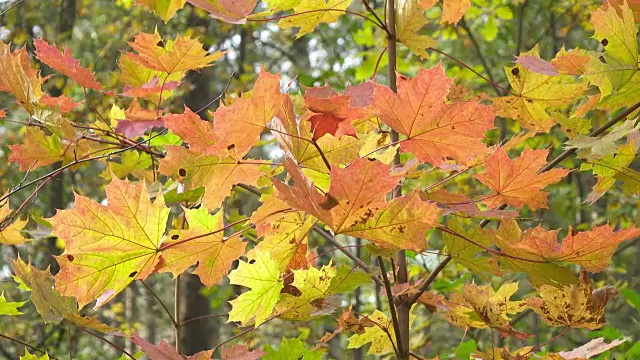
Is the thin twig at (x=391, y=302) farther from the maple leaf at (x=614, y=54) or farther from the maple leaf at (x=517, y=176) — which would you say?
the maple leaf at (x=614, y=54)

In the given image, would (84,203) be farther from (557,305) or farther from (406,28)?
(557,305)

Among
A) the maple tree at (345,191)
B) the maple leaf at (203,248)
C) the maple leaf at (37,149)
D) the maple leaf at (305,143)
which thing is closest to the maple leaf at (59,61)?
the maple tree at (345,191)

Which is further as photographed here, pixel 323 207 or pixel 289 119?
pixel 289 119

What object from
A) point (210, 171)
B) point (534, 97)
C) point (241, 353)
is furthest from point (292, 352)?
point (534, 97)

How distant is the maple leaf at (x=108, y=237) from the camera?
0.90 m

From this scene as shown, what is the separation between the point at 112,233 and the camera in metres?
0.91

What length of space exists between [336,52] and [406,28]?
17.0 ft

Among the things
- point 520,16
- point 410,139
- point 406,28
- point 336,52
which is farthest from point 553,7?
point 410,139

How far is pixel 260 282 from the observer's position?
1006 millimetres

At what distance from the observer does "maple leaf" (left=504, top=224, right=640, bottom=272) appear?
0.91 m

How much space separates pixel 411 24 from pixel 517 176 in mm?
357

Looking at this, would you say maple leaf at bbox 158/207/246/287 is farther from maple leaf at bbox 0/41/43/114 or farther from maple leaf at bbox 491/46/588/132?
maple leaf at bbox 491/46/588/132

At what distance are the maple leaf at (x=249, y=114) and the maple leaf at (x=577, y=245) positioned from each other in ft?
1.22

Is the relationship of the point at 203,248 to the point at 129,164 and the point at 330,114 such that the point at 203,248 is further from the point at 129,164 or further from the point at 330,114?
the point at 129,164
